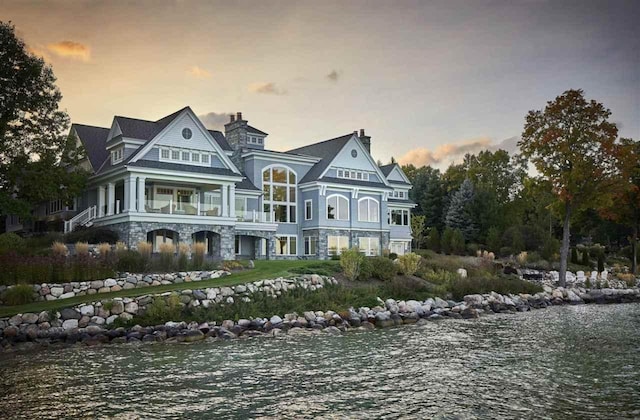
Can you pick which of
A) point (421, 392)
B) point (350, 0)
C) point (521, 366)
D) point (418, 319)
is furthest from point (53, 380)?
point (350, 0)

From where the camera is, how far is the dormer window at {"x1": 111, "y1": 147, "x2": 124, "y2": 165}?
1225 inches

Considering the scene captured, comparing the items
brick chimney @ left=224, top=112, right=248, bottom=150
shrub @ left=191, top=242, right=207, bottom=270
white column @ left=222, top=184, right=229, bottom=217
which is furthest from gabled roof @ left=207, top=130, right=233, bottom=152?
shrub @ left=191, top=242, right=207, bottom=270

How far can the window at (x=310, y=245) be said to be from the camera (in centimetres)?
3774

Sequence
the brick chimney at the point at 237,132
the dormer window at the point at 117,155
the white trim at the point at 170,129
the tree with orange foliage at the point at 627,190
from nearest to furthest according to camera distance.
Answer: the tree with orange foliage at the point at 627,190, the white trim at the point at 170,129, the dormer window at the point at 117,155, the brick chimney at the point at 237,132

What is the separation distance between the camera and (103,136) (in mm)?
36406

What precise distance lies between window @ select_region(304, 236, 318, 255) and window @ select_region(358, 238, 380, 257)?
3575 millimetres

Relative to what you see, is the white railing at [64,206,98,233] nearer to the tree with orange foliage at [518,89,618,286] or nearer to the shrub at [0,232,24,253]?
the shrub at [0,232,24,253]

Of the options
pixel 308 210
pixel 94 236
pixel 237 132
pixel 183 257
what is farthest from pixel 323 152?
pixel 183 257

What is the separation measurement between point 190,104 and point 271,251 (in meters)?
9.78

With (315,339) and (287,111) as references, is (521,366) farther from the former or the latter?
(287,111)

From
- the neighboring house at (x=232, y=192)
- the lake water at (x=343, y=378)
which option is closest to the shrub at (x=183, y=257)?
the neighboring house at (x=232, y=192)

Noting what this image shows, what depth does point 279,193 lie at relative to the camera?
1505 inches

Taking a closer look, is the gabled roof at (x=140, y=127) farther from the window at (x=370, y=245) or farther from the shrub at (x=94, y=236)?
the window at (x=370, y=245)

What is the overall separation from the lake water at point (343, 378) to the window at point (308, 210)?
21.8m
